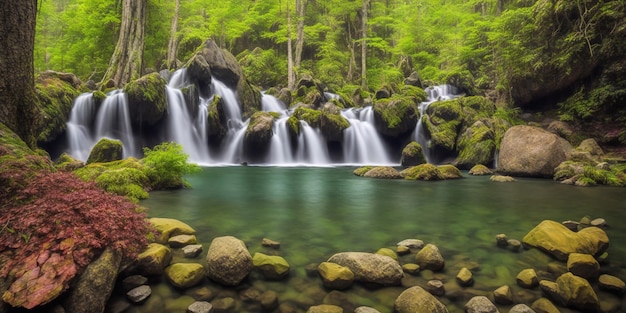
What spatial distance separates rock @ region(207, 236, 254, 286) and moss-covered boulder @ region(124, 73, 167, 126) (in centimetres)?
1606

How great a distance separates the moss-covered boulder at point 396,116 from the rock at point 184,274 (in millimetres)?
17795

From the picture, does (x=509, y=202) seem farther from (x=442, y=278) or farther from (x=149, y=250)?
(x=149, y=250)

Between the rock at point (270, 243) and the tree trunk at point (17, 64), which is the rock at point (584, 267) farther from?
the tree trunk at point (17, 64)

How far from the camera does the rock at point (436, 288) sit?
11.3 feet

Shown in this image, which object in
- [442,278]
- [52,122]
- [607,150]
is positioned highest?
[52,122]

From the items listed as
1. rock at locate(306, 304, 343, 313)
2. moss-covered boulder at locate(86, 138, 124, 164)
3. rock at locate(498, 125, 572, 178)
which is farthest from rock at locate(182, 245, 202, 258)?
rock at locate(498, 125, 572, 178)

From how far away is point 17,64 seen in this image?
4.77 m

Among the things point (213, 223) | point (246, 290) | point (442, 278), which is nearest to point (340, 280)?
point (246, 290)

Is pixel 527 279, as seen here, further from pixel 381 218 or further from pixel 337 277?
pixel 381 218

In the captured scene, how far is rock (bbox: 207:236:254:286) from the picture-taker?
3516 mm

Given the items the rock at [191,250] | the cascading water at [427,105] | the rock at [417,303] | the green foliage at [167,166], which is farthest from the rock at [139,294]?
the cascading water at [427,105]

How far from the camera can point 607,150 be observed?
49.1 ft

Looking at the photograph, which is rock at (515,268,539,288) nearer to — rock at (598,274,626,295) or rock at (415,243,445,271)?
rock at (598,274,626,295)

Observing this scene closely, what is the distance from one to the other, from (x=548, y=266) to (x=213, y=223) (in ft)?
17.3
